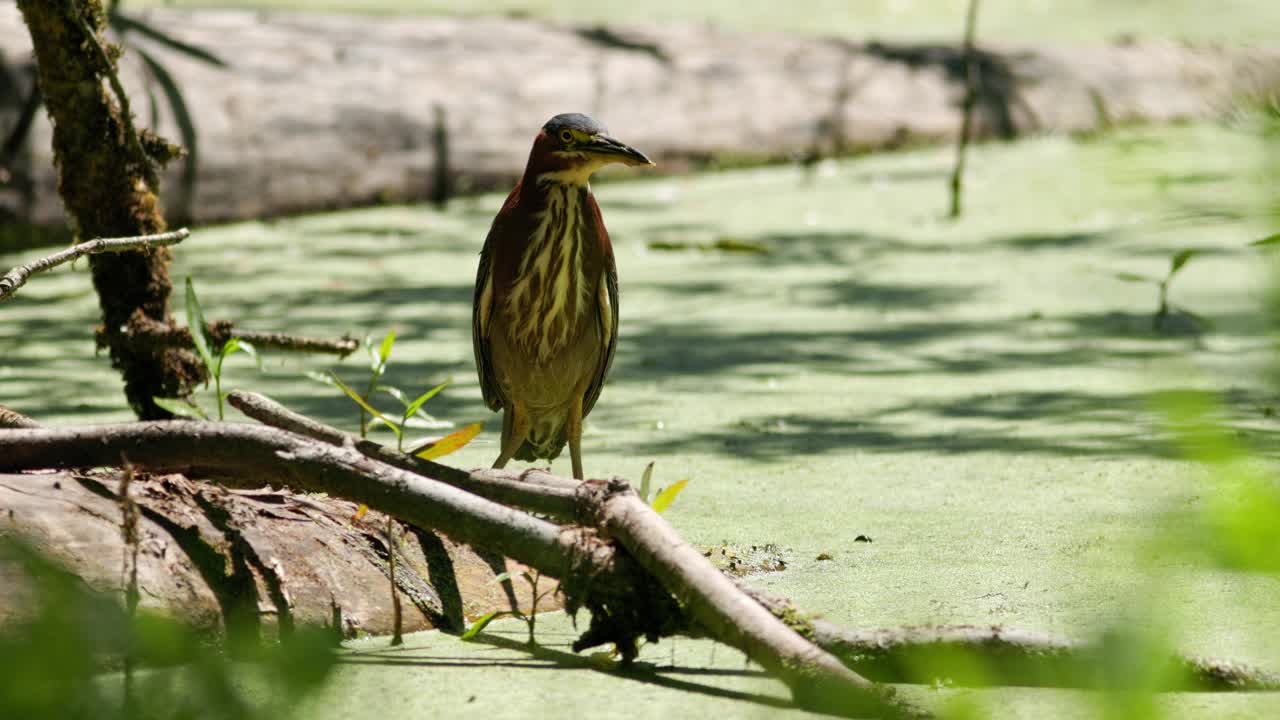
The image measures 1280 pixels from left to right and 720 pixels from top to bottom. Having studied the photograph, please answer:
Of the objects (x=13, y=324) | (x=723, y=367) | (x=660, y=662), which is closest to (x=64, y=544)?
(x=660, y=662)

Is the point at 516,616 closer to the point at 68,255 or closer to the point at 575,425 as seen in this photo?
the point at 68,255

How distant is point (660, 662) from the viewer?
2.03 m

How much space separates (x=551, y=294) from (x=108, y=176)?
0.91 meters

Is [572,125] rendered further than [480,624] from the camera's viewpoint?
Yes

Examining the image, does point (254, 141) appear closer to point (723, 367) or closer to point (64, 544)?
point (723, 367)

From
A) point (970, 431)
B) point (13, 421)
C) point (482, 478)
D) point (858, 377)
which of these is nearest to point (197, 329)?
point (13, 421)

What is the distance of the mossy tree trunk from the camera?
3.06 m

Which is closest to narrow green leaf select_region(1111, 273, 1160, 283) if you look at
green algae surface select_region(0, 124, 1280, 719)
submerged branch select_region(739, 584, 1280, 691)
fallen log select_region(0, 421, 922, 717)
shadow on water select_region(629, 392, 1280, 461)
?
green algae surface select_region(0, 124, 1280, 719)

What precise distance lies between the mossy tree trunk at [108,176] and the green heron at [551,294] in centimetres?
66

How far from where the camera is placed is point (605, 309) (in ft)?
10.9

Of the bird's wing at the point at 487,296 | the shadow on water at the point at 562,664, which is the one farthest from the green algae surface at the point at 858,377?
the bird's wing at the point at 487,296

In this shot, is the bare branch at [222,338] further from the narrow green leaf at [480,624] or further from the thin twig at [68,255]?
the narrow green leaf at [480,624]

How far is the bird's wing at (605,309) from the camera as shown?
3299 millimetres

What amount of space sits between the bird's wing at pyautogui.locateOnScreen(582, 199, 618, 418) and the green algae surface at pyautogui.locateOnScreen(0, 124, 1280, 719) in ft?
0.62
